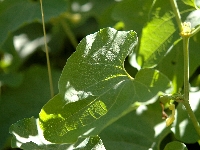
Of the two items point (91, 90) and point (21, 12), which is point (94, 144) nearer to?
point (91, 90)

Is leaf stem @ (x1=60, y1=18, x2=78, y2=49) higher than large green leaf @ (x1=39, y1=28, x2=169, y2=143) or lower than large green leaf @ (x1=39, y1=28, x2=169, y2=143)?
higher

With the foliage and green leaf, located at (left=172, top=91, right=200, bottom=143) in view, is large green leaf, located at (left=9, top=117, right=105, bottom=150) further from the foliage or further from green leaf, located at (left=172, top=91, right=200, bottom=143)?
green leaf, located at (left=172, top=91, right=200, bottom=143)

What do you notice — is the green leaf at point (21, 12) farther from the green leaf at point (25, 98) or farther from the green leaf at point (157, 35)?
the green leaf at point (157, 35)

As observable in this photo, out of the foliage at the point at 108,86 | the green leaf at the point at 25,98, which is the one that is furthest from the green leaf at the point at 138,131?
the green leaf at the point at 25,98

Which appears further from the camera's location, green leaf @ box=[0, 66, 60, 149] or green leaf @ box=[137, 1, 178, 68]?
green leaf @ box=[0, 66, 60, 149]

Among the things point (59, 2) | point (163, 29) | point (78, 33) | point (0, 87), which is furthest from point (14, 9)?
point (163, 29)

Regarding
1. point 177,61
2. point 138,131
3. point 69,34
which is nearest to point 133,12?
point 177,61

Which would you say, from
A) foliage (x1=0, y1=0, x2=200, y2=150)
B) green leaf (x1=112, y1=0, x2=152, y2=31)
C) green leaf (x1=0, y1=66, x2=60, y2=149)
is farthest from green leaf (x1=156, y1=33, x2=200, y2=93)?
green leaf (x1=0, y1=66, x2=60, y2=149)
